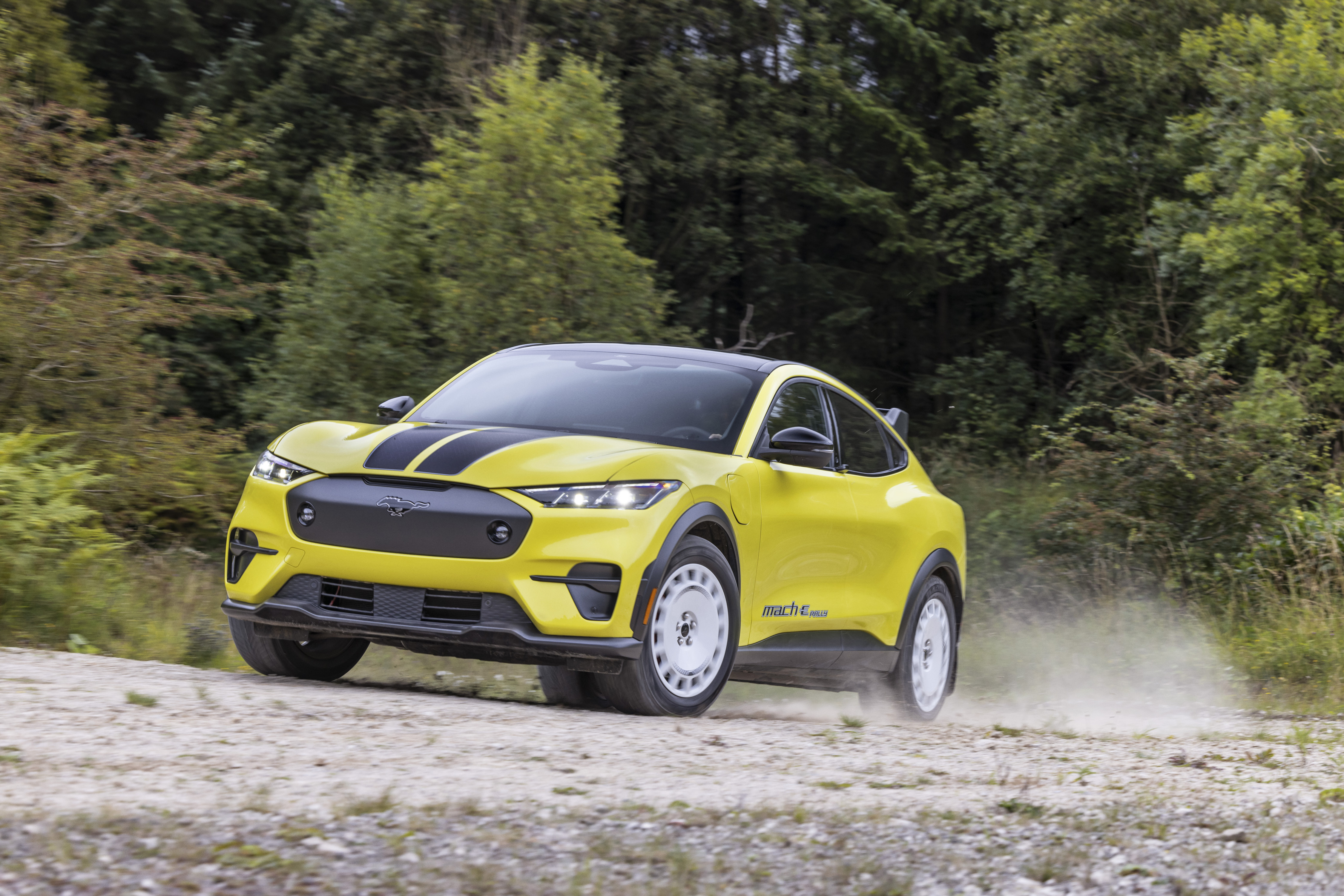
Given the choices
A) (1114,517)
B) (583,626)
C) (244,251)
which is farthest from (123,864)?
(244,251)

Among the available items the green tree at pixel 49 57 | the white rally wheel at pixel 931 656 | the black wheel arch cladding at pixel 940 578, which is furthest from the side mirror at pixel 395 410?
the green tree at pixel 49 57

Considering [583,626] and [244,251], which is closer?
[583,626]

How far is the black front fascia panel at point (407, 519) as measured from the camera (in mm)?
5793

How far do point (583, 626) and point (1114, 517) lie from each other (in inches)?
364

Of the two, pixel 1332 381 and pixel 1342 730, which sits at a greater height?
pixel 1332 381

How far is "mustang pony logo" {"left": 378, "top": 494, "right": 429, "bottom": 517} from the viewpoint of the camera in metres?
5.89

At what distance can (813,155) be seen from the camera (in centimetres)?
2905

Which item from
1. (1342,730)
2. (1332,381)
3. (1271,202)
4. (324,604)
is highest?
(1271,202)

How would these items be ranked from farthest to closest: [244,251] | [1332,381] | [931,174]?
→ 1. [931,174]
2. [244,251]
3. [1332,381]

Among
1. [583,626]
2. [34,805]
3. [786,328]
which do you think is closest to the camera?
[34,805]

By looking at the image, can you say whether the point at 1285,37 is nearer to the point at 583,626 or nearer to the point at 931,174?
the point at 931,174

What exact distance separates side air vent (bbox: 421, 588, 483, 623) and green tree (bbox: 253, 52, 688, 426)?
10930 millimetres

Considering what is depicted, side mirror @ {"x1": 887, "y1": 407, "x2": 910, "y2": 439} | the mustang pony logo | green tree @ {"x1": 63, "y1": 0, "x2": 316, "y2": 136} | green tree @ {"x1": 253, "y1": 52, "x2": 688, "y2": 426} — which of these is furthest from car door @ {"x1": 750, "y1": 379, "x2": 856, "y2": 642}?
green tree @ {"x1": 63, "y1": 0, "x2": 316, "y2": 136}

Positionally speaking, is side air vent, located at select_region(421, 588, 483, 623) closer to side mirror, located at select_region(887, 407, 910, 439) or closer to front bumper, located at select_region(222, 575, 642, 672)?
front bumper, located at select_region(222, 575, 642, 672)
